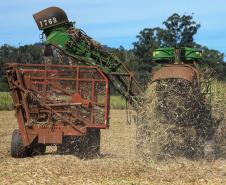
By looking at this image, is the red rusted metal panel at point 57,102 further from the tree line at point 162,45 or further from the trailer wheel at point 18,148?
the tree line at point 162,45

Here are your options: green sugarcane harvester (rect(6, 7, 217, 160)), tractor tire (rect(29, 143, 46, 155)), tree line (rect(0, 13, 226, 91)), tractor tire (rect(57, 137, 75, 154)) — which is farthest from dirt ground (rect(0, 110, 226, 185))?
tree line (rect(0, 13, 226, 91))

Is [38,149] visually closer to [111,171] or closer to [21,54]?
[111,171]

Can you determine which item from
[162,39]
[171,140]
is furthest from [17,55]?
[171,140]

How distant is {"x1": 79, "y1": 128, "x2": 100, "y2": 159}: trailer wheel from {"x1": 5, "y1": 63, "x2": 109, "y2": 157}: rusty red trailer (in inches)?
16.6

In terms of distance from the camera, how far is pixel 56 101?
8.30 m

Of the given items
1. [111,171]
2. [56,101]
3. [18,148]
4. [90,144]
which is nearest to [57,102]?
[56,101]

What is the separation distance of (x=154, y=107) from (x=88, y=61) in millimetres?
2598

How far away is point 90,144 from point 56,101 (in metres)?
1.38

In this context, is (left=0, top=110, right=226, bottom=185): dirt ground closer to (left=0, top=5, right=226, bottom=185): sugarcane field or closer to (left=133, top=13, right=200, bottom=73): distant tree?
(left=0, top=5, right=226, bottom=185): sugarcane field

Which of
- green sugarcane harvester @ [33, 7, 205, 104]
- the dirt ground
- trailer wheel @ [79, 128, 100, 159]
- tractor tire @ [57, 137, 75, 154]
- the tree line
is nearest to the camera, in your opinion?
the dirt ground

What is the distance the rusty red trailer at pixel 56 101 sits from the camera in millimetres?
8195

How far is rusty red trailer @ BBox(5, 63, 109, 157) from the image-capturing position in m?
8.20

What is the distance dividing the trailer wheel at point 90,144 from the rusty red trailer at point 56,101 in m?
0.42

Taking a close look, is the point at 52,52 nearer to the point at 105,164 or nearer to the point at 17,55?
the point at 105,164
